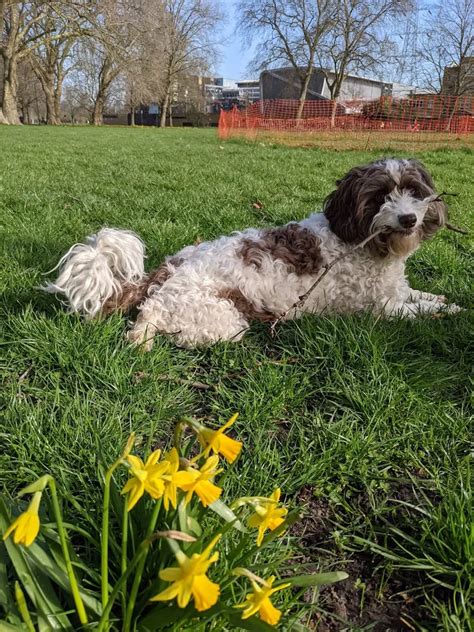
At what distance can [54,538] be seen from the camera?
1452 millimetres

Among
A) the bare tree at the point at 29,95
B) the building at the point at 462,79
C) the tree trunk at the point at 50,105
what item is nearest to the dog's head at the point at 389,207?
the building at the point at 462,79

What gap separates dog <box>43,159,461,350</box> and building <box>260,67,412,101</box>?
52851 mm

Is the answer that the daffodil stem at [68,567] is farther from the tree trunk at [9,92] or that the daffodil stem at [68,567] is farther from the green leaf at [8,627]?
the tree trunk at [9,92]

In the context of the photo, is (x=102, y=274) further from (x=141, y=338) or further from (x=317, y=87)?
(x=317, y=87)

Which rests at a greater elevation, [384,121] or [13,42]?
[13,42]

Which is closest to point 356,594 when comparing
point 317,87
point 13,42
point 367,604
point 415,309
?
point 367,604

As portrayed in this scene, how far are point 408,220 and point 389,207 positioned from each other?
0.17 m

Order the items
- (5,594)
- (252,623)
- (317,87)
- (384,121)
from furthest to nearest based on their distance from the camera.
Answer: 1. (317,87)
2. (384,121)
3. (5,594)
4. (252,623)

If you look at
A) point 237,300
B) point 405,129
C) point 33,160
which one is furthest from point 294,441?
point 405,129

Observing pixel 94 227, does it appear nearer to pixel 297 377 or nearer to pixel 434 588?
pixel 297 377

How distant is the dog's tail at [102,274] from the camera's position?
3340 mm

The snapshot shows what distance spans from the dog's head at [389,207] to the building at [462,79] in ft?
159

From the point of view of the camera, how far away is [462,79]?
46594 millimetres

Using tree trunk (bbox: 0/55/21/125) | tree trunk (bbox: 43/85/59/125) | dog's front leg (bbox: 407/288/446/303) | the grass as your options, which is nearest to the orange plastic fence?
dog's front leg (bbox: 407/288/446/303)
